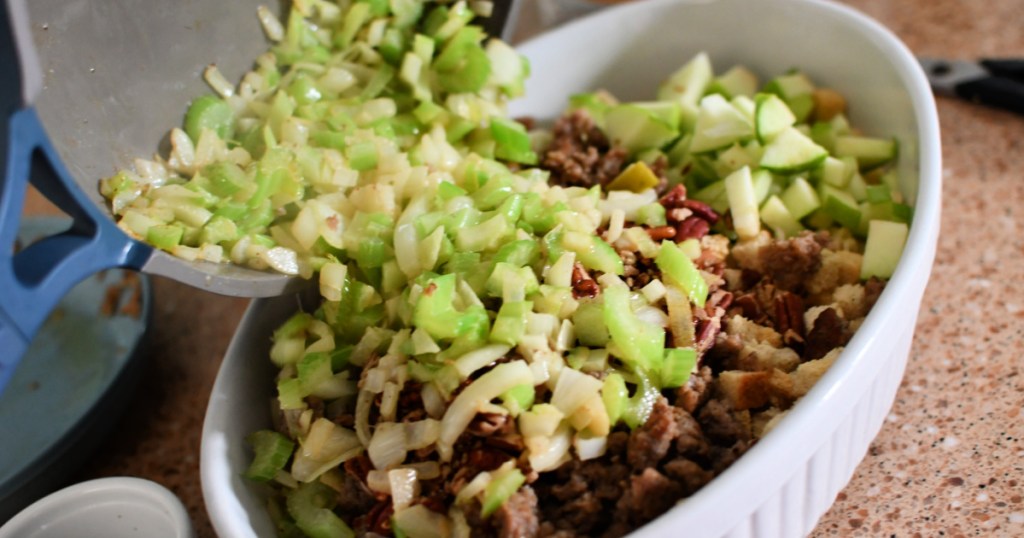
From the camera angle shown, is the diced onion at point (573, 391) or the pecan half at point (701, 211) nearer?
the diced onion at point (573, 391)

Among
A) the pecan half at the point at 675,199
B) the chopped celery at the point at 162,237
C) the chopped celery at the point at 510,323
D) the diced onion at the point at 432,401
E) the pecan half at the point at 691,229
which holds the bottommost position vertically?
the diced onion at the point at 432,401

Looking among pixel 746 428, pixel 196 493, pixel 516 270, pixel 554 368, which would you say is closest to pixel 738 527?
pixel 746 428

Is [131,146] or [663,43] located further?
[663,43]

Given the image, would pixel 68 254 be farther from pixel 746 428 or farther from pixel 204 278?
pixel 746 428

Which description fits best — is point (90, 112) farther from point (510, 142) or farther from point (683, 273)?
point (683, 273)

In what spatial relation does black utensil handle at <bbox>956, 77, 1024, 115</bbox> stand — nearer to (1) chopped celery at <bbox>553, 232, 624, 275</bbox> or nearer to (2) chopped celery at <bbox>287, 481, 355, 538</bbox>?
(1) chopped celery at <bbox>553, 232, 624, 275</bbox>

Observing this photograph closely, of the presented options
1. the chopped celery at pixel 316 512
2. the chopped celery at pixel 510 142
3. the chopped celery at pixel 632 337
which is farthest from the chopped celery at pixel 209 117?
the chopped celery at pixel 632 337

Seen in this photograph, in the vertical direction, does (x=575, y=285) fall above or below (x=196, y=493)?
above

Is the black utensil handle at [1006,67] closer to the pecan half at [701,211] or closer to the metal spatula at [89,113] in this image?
the pecan half at [701,211]
